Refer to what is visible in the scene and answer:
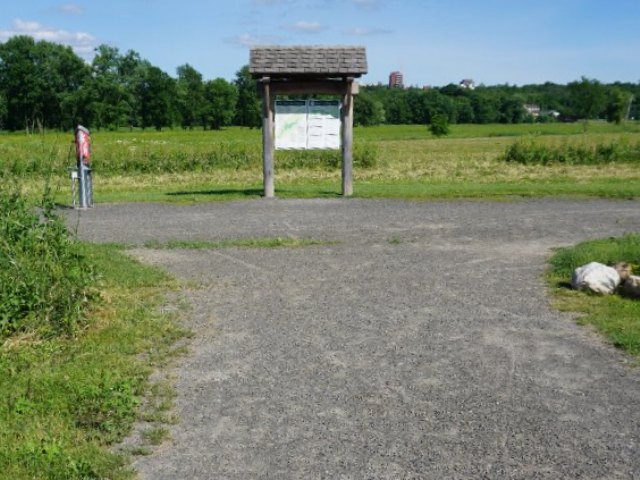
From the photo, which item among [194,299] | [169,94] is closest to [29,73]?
[169,94]

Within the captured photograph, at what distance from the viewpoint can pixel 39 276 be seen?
6.33 meters

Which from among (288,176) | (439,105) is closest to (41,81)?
(439,105)

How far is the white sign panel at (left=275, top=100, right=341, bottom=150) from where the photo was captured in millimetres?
15328

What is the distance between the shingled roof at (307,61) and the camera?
48.1ft

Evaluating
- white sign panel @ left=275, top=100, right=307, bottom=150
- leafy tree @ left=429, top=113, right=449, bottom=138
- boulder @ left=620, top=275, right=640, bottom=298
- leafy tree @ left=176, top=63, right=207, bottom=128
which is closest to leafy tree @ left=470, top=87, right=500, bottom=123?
leafy tree @ left=176, top=63, right=207, bottom=128

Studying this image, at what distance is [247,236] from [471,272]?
13.0 ft

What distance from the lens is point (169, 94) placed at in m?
93.8

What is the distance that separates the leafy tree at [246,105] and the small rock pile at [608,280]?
3130 inches

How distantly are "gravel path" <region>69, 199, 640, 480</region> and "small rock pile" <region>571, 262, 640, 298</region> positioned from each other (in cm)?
48

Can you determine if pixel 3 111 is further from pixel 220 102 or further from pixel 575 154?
pixel 575 154

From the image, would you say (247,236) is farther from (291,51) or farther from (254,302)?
(291,51)

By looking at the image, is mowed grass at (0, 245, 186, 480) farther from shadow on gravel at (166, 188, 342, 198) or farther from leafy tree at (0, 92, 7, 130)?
leafy tree at (0, 92, 7, 130)

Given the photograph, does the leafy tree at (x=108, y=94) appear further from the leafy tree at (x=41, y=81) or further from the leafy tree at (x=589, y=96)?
the leafy tree at (x=589, y=96)

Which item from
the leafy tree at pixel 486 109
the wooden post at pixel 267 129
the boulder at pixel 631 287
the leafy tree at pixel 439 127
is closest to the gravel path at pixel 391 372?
the boulder at pixel 631 287
